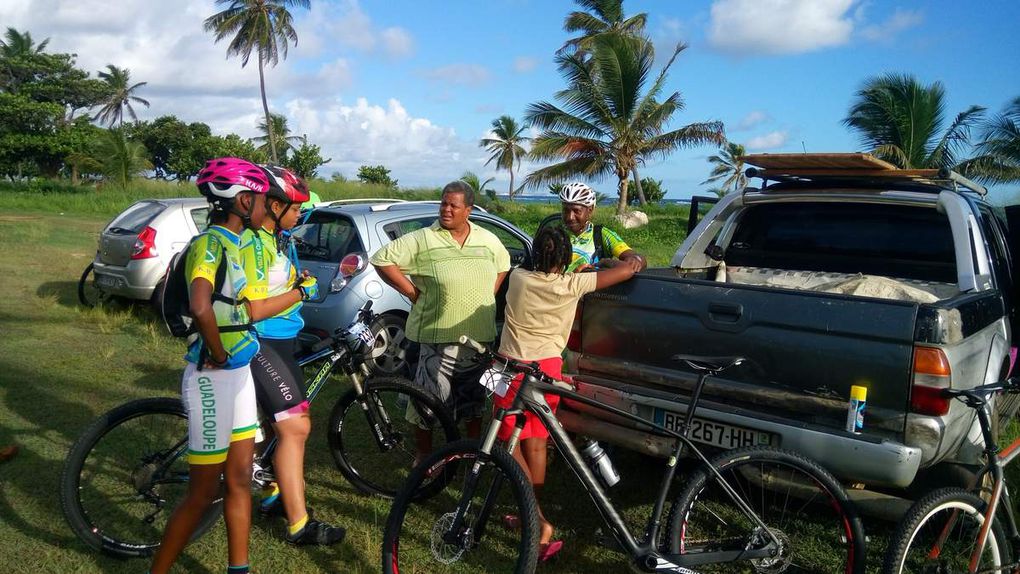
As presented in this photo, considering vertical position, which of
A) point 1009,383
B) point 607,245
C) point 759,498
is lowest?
point 759,498

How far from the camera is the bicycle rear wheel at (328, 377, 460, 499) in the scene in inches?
163

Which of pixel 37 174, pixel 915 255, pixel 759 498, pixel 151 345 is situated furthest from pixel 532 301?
pixel 37 174

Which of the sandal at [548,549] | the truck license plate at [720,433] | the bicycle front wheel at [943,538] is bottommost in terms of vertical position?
the sandal at [548,549]

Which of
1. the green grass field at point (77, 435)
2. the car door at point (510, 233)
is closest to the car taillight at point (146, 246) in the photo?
the green grass field at point (77, 435)

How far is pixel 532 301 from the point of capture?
11.7ft

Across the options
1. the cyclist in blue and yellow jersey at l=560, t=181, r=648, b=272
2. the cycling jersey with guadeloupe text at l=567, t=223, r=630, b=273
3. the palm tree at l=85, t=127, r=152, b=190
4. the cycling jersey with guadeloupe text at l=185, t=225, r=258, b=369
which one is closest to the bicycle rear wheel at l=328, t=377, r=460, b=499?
the cycling jersey with guadeloupe text at l=185, t=225, r=258, b=369

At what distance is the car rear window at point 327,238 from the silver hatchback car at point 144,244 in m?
2.56

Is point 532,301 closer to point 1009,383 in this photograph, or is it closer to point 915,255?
point 1009,383

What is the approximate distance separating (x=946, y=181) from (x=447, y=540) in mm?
3807

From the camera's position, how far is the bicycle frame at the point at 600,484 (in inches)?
121

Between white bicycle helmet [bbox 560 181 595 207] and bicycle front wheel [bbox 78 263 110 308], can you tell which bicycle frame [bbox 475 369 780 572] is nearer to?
white bicycle helmet [bbox 560 181 595 207]

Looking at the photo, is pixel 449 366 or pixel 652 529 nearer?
pixel 652 529

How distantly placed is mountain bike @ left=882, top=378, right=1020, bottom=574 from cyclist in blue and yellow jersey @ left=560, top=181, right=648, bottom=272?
91.9 inches

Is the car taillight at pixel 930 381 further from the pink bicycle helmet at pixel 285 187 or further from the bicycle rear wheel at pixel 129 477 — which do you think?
the bicycle rear wheel at pixel 129 477
